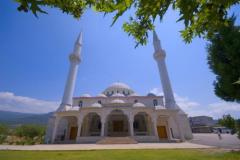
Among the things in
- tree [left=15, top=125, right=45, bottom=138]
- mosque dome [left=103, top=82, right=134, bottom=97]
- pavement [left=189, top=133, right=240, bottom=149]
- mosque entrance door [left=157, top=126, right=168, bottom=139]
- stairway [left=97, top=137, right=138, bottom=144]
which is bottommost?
pavement [left=189, top=133, right=240, bottom=149]

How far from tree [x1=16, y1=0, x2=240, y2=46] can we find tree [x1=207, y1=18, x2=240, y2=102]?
652 centimetres

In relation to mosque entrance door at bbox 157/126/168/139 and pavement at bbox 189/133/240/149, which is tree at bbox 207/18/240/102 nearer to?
pavement at bbox 189/133/240/149

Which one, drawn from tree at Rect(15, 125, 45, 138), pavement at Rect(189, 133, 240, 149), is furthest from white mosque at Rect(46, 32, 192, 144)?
tree at Rect(15, 125, 45, 138)

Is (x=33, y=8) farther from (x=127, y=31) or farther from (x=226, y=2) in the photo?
(x=226, y=2)

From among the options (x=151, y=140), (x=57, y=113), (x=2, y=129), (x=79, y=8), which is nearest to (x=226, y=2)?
(x=79, y=8)

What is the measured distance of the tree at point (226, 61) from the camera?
8.55 metres

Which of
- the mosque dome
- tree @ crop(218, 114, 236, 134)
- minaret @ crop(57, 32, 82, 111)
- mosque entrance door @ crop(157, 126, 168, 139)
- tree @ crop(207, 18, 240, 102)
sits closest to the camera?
tree @ crop(218, 114, 236, 134)

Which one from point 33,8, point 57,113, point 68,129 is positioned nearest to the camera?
point 33,8

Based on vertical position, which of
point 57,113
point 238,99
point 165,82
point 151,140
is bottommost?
point 151,140

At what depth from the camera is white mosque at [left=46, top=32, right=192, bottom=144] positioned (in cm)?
2213

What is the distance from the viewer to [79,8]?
10.2ft

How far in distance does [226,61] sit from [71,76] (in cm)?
2546

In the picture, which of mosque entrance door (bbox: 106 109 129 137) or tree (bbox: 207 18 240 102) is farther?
mosque entrance door (bbox: 106 109 129 137)

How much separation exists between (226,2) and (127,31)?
6.65 ft
